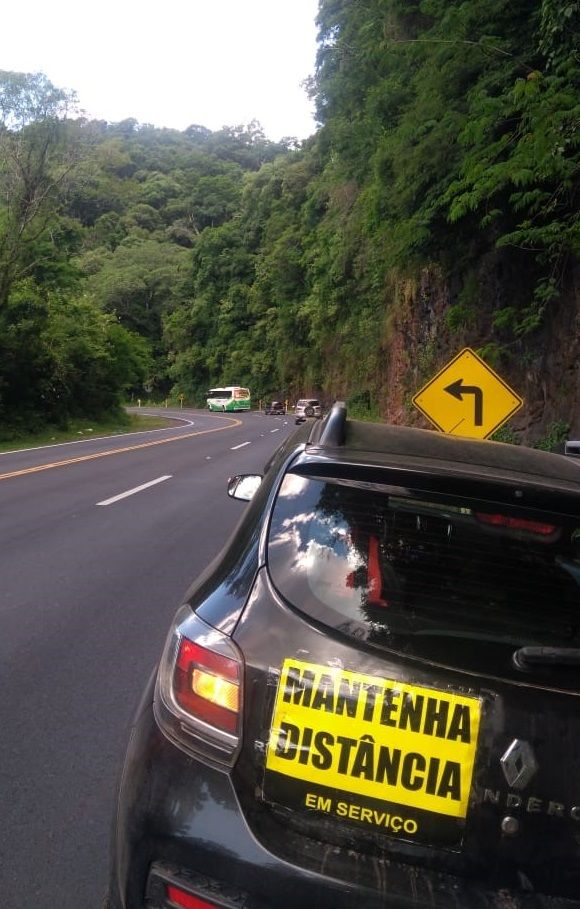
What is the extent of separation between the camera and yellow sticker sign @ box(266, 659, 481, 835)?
191cm

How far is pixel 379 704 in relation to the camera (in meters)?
1.96

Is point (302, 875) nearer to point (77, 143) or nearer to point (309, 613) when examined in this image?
point (309, 613)

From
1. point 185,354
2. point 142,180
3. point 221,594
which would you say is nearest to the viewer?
point 221,594

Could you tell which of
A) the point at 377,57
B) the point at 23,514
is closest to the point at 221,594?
the point at 23,514

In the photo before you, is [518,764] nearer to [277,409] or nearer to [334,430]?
[334,430]

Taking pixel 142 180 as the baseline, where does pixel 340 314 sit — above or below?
below

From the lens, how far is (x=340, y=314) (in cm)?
4538

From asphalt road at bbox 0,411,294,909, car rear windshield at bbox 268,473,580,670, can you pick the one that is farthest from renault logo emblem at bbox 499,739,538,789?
asphalt road at bbox 0,411,294,909

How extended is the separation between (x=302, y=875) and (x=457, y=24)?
42.0 ft

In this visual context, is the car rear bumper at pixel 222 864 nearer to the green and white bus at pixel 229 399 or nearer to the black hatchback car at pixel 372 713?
the black hatchback car at pixel 372 713

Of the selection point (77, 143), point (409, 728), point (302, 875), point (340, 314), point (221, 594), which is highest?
point (77, 143)

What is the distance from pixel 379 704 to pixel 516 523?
0.74 m

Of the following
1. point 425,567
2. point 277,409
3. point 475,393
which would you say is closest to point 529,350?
point 475,393

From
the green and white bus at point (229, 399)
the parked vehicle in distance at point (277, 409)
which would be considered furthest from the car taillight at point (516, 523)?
the green and white bus at point (229, 399)
